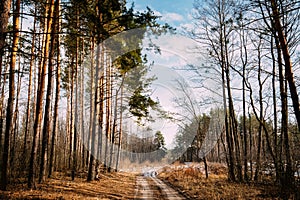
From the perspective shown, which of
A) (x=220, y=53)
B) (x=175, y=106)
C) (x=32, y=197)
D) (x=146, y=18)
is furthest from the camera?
(x=175, y=106)

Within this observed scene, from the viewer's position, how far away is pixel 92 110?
48.5 ft

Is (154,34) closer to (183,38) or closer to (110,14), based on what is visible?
(110,14)

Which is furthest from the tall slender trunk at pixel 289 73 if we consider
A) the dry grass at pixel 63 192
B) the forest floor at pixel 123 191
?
the dry grass at pixel 63 192

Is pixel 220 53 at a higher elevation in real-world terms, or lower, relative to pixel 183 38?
lower

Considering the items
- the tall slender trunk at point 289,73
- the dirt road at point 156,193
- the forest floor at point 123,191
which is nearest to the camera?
the tall slender trunk at point 289,73

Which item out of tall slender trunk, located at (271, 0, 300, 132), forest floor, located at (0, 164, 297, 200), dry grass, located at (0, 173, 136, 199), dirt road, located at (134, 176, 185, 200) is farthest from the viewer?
dirt road, located at (134, 176, 185, 200)

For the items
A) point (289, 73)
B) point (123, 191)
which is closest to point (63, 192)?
point (123, 191)

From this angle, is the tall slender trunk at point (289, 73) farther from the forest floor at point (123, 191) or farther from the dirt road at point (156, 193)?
the dirt road at point (156, 193)

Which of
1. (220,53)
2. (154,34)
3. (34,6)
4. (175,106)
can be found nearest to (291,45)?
(220,53)

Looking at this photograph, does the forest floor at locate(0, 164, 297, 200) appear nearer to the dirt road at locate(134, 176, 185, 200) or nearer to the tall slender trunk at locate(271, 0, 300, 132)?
the dirt road at locate(134, 176, 185, 200)

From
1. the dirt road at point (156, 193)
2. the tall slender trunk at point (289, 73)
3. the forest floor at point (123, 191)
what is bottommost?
the dirt road at point (156, 193)

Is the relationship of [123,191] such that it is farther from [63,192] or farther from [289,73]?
[289,73]

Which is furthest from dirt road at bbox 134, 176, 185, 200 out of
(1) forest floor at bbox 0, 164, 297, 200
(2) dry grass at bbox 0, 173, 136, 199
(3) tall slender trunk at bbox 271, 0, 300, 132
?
(3) tall slender trunk at bbox 271, 0, 300, 132

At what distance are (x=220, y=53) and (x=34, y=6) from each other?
1123cm
